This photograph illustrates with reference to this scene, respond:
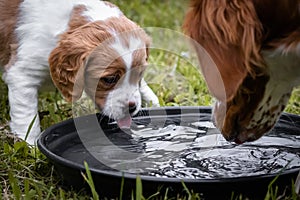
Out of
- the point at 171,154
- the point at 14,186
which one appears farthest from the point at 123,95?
the point at 14,186

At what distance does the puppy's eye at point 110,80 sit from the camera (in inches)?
146

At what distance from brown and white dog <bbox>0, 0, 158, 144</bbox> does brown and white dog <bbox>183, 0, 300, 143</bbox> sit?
1.22 metres

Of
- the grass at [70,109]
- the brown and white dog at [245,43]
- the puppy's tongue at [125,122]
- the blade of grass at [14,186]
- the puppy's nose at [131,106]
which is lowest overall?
the grass at [70,109]

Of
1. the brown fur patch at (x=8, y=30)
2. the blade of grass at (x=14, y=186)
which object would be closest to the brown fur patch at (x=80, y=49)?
the brown fur patch at (x=8, y=30)

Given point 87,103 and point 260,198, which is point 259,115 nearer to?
point 260,198

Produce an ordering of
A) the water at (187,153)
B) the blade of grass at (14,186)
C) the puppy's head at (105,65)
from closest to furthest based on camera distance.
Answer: the blade of grass at (14,186), the water at (187,153), the puppy's head at (105,65)

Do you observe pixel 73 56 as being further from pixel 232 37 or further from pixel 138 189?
pixel 232 37

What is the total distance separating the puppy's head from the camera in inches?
145

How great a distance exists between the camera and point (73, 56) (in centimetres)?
378

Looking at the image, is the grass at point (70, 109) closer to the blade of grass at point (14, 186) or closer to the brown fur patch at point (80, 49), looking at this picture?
the blade of grass at point (14, 186)

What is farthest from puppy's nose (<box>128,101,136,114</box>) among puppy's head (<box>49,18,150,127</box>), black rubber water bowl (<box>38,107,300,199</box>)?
black rubber water bowl (<box>38,107,300,199</box>)

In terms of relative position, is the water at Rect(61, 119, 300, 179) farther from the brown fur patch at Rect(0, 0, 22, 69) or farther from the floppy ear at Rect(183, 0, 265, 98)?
the brown fur patch at Rect(0, 0, 22, 69)

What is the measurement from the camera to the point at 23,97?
3961 millimetres

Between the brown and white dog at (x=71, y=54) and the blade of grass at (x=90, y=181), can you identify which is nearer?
the blade of grass at (x=90, y=181)
